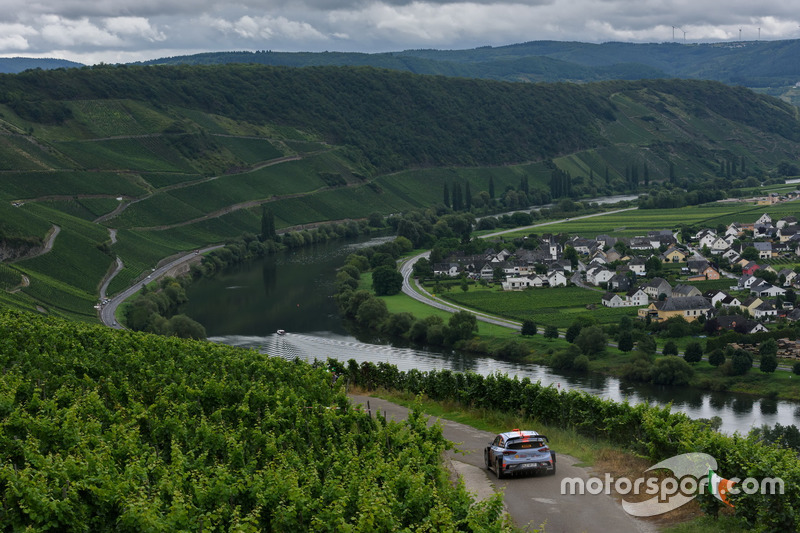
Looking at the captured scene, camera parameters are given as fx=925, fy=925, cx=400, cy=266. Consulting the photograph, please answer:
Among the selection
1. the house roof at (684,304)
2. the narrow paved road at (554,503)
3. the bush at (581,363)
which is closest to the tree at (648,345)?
the bush at (581,363)

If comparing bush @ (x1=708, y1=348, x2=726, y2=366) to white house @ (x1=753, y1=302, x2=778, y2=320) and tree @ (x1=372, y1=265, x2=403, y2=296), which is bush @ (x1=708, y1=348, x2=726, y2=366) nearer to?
white house @ (x1=753, y1=302, x2=778, y2=320)

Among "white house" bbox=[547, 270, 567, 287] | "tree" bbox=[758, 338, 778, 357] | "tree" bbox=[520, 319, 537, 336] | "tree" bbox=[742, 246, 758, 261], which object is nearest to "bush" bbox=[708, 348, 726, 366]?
"tree" bbox=[758, 338, 778, 357]

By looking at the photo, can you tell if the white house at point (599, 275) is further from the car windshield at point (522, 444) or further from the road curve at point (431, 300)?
the car windshield at point (522, 444)

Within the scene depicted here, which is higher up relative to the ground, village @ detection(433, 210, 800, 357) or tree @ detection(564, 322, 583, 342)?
tree @ detection(564, 322, 583, 342)

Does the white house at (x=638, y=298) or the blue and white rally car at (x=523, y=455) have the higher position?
the blue and white rally car at (x=523, y=455)

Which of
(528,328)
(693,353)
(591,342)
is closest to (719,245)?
(528,328)

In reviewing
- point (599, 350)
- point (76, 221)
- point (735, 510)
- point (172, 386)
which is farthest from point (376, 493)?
point (76, 221)

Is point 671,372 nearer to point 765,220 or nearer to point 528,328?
point 528,328
